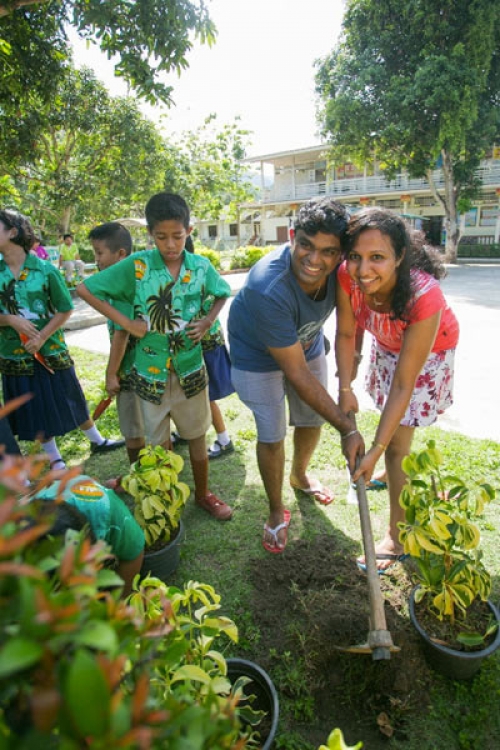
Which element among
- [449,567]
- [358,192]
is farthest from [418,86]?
[449,567]

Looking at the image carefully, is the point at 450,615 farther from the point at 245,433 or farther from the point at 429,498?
the point at 245,433

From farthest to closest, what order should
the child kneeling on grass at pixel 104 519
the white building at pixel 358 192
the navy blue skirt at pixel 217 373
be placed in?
the white building at pixel 358 192 < the navy blue skirt at pixel 217 373 < the child kneeling on grass at pixel 104 519

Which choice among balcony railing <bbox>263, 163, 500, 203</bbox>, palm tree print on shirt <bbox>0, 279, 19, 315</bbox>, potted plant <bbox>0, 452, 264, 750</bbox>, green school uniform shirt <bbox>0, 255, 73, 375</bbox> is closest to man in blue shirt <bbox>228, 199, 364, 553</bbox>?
green school uniform shirt <bbox>0, 255, 73, 375</bbox>

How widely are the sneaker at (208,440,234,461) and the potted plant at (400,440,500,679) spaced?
220 centimetres

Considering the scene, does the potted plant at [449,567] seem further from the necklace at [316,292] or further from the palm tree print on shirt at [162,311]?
the palm tree print on shirt at [162,311]

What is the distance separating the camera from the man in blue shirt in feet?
7.14

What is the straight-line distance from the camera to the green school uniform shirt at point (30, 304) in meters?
3.09

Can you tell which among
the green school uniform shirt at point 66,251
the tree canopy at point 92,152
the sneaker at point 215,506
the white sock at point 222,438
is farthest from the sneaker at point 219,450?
the green school uniform shirt at point 66,251

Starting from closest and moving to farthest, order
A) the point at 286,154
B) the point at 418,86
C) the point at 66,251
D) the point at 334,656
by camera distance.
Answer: the point at 334,656, the point at 66,251, the point at 418,86, the point at 286,154

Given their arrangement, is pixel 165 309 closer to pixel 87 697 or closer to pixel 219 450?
pixel 219 450

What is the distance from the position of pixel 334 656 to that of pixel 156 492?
115 cm

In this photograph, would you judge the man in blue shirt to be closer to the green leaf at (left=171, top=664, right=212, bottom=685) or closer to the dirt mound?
the dirt mound

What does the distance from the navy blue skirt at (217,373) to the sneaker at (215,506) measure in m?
0.76

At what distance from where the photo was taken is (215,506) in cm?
307
